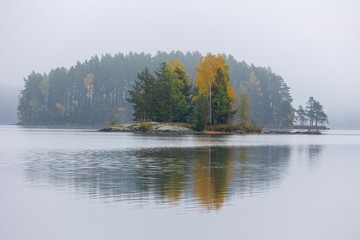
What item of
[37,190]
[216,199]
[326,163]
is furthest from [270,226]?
[326,163]

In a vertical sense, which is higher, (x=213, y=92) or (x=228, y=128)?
(x=213, y=92)

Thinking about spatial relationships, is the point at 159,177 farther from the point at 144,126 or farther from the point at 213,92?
the point at 144,126

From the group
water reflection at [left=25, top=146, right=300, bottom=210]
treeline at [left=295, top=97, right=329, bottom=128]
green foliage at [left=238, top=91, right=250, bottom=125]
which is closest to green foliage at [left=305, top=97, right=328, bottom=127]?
treeline at [left=295, top=97, right=329, bottom=128]

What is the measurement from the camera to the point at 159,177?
27359 millimetres

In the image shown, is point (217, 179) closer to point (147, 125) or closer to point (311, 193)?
point (311, 193)

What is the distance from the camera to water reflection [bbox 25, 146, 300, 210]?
21.2 meters

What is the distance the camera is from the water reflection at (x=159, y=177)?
69.6 ft

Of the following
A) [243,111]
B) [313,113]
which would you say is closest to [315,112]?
[313,113]

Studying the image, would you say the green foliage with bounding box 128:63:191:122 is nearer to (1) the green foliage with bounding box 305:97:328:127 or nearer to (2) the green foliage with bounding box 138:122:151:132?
(2) the green foliage with bounding box 138:122:151:132

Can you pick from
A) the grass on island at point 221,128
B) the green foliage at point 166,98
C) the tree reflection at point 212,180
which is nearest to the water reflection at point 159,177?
the tree reflection at point 212,180

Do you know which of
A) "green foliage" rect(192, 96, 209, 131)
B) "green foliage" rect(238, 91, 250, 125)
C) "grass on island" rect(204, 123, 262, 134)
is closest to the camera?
"green foliage" rect(192, 96, 209, 131)

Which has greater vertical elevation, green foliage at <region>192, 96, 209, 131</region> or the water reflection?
green foliage at <region>192, 96, 209, 131</region>

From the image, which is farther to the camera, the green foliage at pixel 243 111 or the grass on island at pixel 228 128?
the green foliage at pixel 243 111

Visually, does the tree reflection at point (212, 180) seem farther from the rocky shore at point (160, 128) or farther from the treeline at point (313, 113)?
the treeline at point (313, 113)
